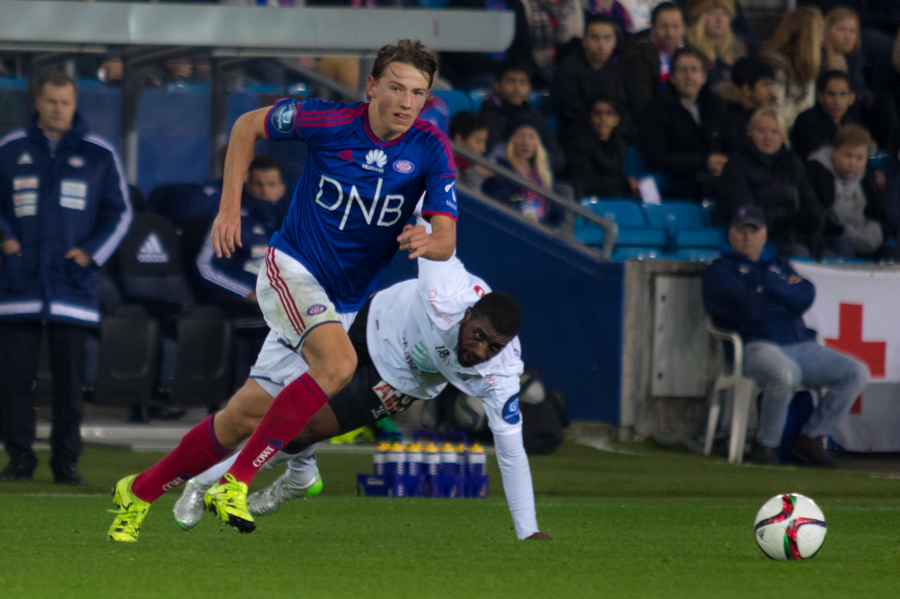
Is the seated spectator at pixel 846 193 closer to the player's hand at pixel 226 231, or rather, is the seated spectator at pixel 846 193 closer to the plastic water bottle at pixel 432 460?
the plastic water bottle at pixel 432 460

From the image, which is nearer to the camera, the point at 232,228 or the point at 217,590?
the point at 217,590

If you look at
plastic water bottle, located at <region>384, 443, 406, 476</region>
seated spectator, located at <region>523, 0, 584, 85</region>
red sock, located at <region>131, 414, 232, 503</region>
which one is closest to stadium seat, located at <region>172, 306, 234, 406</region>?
plastic water bottle, located at <region>384, 443, 406, 476</region>

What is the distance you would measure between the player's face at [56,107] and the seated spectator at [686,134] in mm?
6371

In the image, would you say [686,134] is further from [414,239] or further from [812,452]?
[414,239]

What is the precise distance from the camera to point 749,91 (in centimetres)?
1340

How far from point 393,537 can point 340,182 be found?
1.61 metres

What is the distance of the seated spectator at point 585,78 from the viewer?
41.6ft

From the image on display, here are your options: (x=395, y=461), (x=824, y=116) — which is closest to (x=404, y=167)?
(x=395, y=461)

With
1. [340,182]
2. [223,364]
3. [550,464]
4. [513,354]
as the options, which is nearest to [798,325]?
[550,464]

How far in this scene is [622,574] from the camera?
490 cm

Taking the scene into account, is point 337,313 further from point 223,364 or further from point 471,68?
point 471,68

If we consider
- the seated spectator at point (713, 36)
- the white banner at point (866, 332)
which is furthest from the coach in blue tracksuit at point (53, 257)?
the seated spectator at point (713, 36)

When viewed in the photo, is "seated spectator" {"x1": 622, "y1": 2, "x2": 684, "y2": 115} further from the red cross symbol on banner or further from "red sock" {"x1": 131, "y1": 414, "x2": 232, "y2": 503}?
"red sock" {"x1": 131, "y1": 414, "x2": 232, "y2": 503}

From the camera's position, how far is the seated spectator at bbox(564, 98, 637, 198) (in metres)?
12.4
